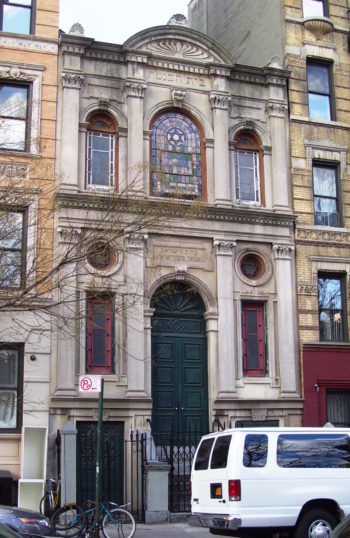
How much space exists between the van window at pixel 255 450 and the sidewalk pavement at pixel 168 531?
320 centimetres

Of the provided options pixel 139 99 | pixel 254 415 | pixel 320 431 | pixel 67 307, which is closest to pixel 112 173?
pixel 139 99

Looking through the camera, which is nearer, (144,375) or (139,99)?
(144,375)

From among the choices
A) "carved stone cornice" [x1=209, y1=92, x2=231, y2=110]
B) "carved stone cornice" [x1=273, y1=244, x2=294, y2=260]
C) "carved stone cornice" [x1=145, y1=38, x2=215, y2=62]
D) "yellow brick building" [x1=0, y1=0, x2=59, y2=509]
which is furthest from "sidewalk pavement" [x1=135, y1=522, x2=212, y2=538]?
"carved stone cornice" [x1=145, y1=38, x2=215, y2=62]

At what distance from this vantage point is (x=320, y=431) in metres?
12.8

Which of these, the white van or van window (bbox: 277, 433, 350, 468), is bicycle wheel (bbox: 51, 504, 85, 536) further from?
van window (bbox: 277, 433, 350, 468)

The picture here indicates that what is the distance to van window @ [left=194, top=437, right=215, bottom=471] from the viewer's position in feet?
43.8

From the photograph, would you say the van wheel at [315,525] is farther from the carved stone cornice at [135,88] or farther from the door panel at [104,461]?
the carved stone cornice at [135,88]

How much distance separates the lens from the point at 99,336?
19.8 m

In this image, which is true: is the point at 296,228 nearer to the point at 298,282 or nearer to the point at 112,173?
the point at 298,282

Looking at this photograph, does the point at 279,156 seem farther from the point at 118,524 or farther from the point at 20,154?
the point at 118,524

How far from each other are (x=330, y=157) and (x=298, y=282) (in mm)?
4226

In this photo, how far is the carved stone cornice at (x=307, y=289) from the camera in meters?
21.7

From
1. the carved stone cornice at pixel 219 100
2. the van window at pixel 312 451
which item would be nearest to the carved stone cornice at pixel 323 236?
the carved stone cornice at pixel 219 100

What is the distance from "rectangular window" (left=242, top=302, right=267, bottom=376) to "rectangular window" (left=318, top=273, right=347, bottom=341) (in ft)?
6.08
